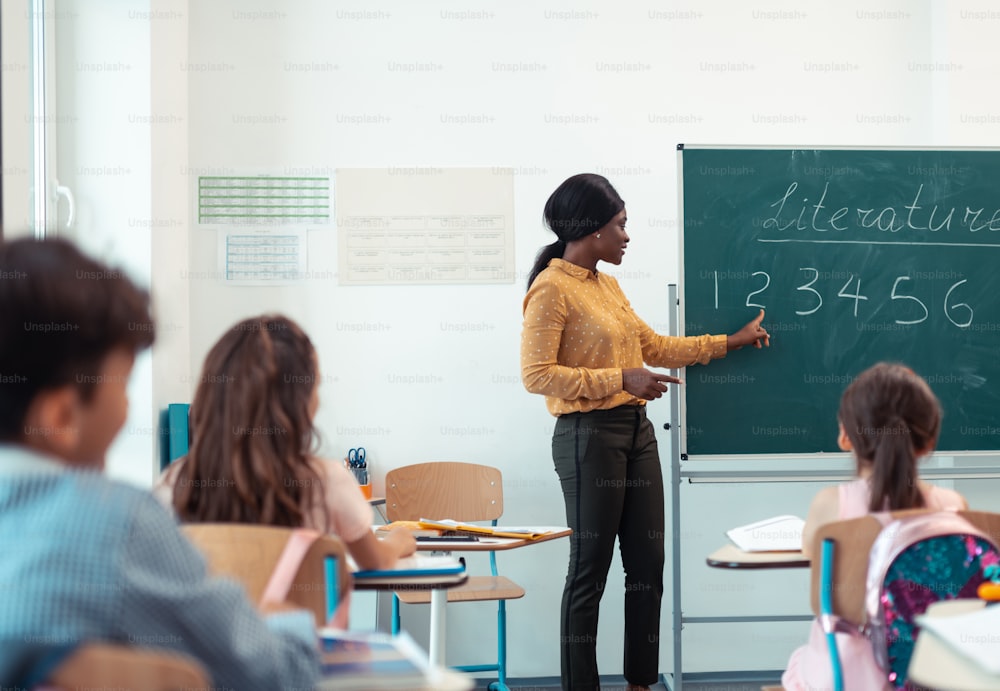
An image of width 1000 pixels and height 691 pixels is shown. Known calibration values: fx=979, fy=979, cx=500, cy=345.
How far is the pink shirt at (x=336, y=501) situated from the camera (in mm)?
1851

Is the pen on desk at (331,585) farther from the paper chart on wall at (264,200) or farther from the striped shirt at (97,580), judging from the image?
the paper chart on wall at (264,200)

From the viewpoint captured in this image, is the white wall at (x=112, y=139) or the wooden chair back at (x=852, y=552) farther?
the white wall at (x=112, y=139)

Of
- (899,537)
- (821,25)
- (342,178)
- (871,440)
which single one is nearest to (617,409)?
(871,440)

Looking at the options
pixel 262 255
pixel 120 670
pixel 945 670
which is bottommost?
pixel 945 670

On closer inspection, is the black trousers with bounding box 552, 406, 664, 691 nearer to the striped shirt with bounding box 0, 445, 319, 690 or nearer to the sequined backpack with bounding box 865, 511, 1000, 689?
the sequined backpack with bounding box 865, 511, 1000, 689

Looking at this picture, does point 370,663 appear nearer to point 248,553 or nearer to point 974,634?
point 248,553

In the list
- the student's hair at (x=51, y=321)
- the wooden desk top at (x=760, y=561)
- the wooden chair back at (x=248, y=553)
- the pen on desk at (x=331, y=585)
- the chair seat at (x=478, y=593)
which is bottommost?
the chair seat at (x=478, y=593)

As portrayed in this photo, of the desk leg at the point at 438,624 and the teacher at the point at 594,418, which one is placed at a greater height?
the teacher at the point at 594,418

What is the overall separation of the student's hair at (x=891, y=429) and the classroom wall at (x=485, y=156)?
1943 millimetres

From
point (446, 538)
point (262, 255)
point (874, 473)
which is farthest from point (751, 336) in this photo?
point (262, 255)

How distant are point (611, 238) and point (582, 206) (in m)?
0.15

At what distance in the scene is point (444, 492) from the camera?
3.74 meters

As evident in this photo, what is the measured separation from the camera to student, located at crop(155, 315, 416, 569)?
175cm

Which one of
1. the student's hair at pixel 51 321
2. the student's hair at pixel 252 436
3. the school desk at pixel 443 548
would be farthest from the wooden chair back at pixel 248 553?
the school desk at pixel 443 548
